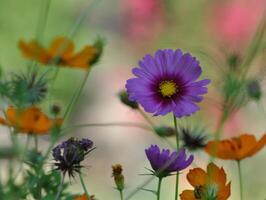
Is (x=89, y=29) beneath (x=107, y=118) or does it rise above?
above

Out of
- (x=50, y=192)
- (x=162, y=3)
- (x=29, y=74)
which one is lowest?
(x=50, y=192)

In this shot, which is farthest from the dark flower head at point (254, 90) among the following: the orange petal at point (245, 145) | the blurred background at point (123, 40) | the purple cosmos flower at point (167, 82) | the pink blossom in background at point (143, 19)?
the pink blossom in background at point (143, 19)

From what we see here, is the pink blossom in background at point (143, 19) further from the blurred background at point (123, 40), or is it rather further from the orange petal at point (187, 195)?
the orange petal at point (187, 195)

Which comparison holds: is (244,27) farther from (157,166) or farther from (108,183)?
(157,166)

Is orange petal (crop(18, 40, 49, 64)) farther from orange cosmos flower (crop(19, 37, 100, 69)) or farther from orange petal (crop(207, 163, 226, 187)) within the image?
orange petal (crop(207, 163, 226, 187))

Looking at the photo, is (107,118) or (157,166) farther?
(107,118)

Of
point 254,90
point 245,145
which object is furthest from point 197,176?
point 254,90

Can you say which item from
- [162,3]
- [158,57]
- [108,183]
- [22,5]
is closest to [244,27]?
[162,3]
